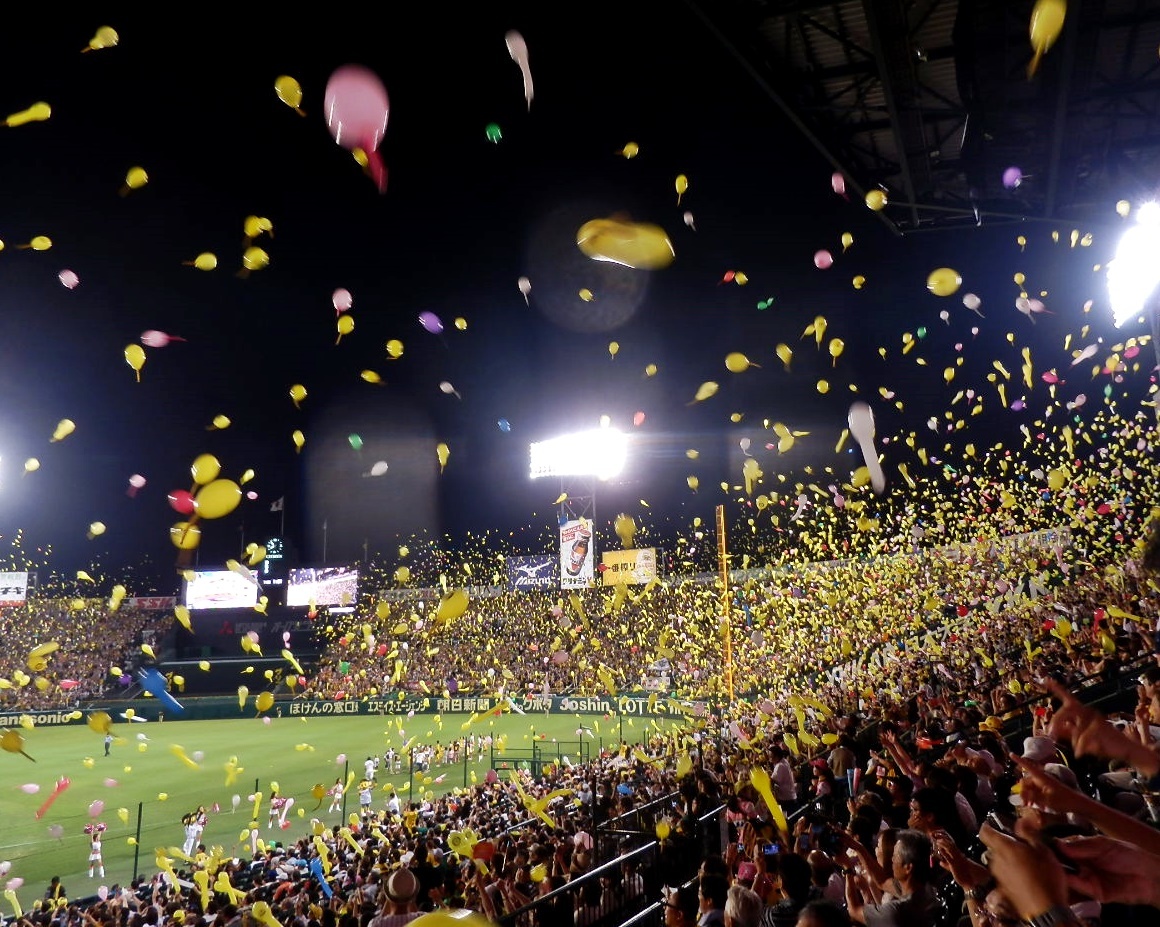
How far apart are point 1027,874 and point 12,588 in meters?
68.1

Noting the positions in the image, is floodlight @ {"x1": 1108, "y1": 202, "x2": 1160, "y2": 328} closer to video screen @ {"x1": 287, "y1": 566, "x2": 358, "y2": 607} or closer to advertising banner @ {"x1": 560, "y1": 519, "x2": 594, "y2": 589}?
advertising banner @ {"x1": 560, "y1": 519, "x2": 594, "y2": 589}

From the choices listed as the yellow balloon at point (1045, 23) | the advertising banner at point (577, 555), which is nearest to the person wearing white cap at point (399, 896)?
the yellow balloon at point (1045, 23)

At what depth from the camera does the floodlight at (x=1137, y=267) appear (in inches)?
332

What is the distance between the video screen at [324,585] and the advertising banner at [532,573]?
1069 centimetres

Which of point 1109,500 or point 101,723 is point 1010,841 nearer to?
point 101,723

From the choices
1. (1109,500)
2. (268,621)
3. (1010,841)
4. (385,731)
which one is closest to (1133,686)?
(1010,841)

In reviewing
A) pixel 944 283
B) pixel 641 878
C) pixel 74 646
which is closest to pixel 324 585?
pixel 74 646

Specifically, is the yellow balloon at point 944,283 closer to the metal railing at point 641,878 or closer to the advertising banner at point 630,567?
the metal railing at point 641,878

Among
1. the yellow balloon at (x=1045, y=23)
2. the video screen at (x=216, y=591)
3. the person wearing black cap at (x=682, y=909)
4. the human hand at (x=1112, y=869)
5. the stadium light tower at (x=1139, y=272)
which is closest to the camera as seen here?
the human hand at (x=1112, y=869)

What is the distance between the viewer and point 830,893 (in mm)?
3854

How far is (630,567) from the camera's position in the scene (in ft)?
132

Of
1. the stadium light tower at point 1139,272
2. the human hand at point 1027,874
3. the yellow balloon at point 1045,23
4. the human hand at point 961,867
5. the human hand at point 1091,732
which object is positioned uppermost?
the yellow balloon at point 1045,23

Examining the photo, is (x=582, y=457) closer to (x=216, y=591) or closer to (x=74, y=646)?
(x=216, y=591)

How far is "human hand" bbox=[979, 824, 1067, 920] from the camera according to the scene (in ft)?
5.55
